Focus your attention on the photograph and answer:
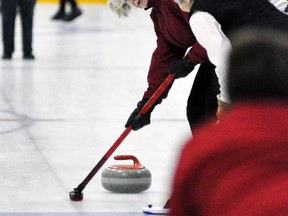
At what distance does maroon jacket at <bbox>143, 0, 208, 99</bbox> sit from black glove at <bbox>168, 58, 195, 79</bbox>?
0.14ft

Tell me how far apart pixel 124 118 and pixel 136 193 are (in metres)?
2.52

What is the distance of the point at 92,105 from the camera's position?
8.83m

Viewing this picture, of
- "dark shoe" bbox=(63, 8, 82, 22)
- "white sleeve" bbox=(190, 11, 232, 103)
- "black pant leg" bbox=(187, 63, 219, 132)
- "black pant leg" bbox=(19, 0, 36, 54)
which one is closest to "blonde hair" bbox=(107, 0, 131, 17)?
"black pant leg" bbox=(187, 63, 219, 132)

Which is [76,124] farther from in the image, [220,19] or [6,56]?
[6,56]

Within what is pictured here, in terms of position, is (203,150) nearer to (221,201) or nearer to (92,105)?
(221,201)

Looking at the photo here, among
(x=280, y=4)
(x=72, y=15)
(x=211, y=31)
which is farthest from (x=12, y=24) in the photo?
(x=211, y=31)

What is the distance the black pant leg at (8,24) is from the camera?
12164 mm

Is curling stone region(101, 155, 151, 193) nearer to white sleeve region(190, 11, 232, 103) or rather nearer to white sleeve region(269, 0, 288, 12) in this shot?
white sleeve region(269, 0, 288, 12)

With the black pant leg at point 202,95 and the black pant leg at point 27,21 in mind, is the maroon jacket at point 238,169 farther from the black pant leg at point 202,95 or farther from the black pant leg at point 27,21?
the black pant leg at point 27,21

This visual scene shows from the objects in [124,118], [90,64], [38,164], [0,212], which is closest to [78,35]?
[90,64]

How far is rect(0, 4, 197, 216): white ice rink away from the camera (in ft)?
18.2

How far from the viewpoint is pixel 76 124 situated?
7.89 meters

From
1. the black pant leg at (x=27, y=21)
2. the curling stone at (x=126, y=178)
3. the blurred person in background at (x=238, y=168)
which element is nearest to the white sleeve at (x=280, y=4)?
the curling stone at (x=126, y=178)

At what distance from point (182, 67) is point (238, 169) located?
131 inches
